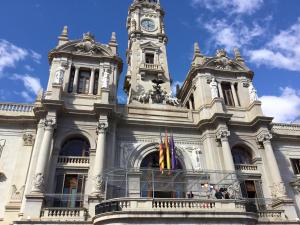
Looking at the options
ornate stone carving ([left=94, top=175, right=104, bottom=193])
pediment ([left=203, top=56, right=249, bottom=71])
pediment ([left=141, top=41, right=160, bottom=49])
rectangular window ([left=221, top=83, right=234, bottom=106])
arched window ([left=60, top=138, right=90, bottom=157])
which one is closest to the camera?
ornate stone carving ([left=94, top=175, right=104, bottom=193])

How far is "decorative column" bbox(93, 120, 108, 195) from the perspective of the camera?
20.2m

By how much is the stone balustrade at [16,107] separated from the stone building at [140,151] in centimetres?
11

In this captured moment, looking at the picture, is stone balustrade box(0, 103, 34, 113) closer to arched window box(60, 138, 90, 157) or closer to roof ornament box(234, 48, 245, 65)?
arched window box(60, 138, 90, 157)

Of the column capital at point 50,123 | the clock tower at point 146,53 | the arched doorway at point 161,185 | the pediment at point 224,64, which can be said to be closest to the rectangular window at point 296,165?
the pediment at point 224,64

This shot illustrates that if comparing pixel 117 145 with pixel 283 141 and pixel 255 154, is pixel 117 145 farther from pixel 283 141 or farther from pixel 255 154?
pixel 283 141

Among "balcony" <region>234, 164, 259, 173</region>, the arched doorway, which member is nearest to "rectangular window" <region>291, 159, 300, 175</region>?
"balcony" <region>234, 164, 259, 173</region>

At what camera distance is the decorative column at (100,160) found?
2025 cm

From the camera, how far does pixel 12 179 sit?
72.9 ft

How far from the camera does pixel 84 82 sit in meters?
28.3

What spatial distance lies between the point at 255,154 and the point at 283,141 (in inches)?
179

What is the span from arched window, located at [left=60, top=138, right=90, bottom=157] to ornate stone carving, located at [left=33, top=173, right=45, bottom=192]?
368 centimetres

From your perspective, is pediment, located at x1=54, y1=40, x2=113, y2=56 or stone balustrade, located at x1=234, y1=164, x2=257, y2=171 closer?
stone balustrade, located at x1=234, y1=164, x2=257, y2=171

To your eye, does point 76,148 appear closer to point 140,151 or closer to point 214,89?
point 140,151

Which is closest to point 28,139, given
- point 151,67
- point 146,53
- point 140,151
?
point 140,151
